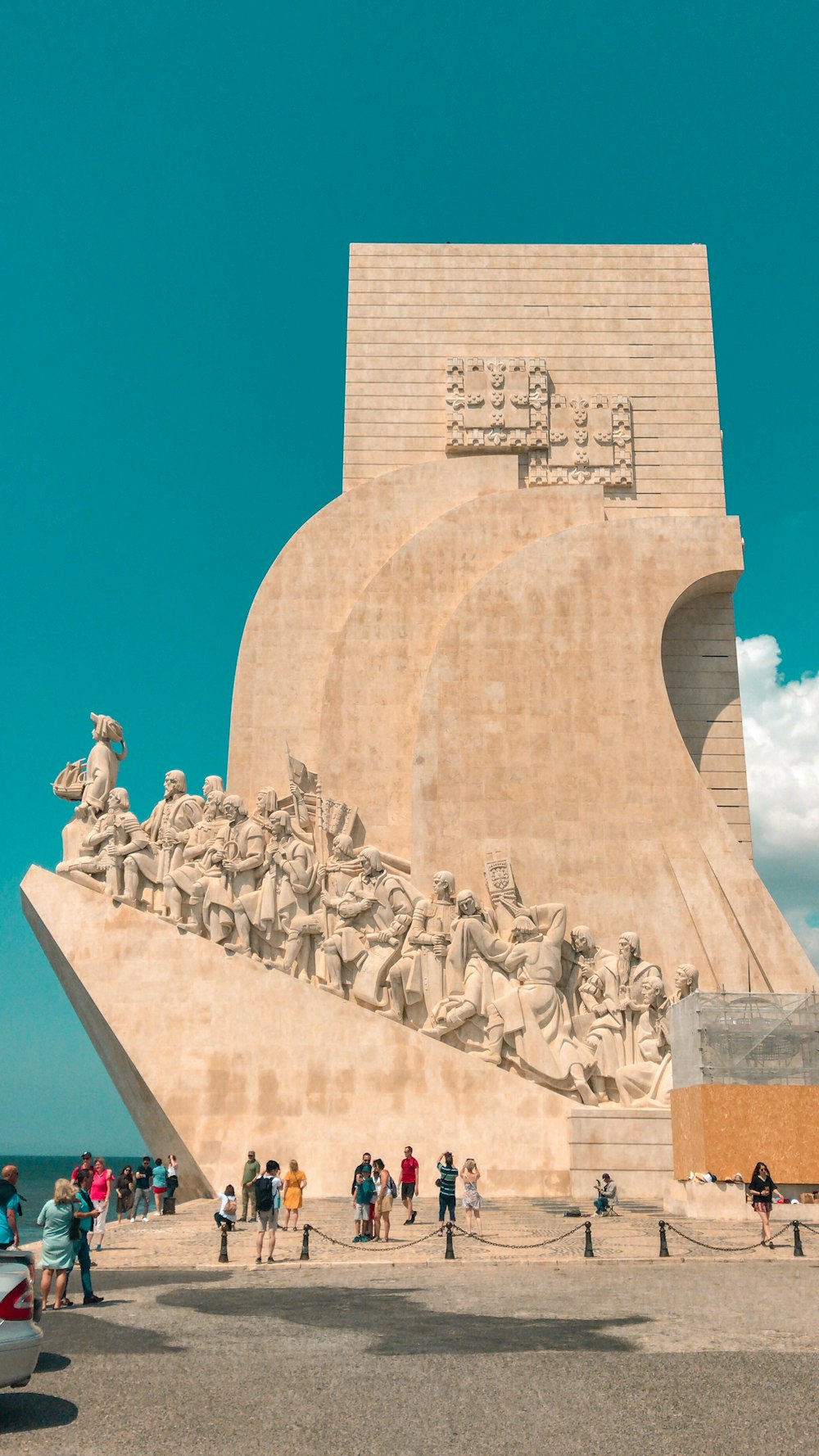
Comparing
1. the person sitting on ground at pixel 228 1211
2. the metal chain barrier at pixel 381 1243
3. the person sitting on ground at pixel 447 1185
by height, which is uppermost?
the person sitting on ground at pixel 447 1185

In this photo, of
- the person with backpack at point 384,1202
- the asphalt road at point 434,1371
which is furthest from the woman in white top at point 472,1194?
the asphalt road at point 434,1371

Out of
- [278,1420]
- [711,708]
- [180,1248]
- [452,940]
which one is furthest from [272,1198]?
[711,708]

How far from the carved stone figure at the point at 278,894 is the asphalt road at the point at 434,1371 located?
6852 millimetres

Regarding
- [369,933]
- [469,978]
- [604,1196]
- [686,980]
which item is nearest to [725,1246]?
[604,1196]

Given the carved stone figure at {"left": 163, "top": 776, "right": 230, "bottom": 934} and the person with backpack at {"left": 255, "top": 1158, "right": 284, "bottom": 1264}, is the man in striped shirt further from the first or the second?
the carved stone figure at {"left": 163, "top": 776, "right": 230, "bottom": 934}

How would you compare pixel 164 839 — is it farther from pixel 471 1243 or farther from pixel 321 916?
pixel 471 1243

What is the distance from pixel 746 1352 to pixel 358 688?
41.0ft

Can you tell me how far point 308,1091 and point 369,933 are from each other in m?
1.84

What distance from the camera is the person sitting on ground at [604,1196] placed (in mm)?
10461

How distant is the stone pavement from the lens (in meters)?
8.12

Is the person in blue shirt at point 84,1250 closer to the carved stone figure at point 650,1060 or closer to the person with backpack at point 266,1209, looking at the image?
the person with backpack at point 266,1209

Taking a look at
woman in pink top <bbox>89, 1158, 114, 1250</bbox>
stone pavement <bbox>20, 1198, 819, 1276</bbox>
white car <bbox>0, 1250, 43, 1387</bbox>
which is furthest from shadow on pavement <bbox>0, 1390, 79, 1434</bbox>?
woman in pink top <bbox>89, 1158, 114, 1250</bbox>

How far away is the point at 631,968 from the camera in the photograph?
1410 cm

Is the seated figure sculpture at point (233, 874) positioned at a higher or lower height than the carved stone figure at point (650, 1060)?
higher
